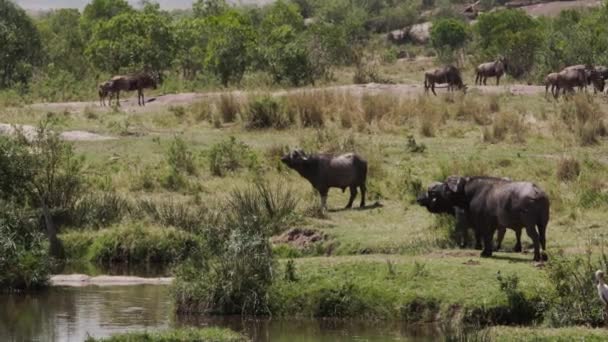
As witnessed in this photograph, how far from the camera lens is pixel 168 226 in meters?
24.8

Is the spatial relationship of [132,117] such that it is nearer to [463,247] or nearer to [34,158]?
[34,158]

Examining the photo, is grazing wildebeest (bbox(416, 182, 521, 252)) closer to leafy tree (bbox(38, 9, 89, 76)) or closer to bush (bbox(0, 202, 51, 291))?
bush (bbox(0, 202, 51, 291))

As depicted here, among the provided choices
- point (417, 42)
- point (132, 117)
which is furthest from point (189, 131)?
point (417, 42)

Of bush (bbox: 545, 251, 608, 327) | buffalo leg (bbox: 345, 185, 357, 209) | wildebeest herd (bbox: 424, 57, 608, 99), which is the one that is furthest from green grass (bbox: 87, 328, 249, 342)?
wildebeest herd (bbox: 424, 57, 608, 99)

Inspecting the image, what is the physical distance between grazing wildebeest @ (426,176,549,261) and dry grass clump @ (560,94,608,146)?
12.6 meters

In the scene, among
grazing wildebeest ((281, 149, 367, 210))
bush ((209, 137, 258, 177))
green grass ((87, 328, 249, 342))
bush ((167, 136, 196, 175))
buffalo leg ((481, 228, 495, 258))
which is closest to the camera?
green grass ((87, 328, 249, 342))

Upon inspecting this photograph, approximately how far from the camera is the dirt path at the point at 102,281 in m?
21.7

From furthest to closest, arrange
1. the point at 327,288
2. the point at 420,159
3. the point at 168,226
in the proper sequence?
the point at 420,159
the point at 168,226
the point at 327,288

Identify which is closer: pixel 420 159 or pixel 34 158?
pixel 34 158

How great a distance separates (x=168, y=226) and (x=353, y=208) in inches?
144

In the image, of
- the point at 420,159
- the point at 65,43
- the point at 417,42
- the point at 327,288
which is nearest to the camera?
the point at 327,288

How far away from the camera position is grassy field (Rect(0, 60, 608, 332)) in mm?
18672

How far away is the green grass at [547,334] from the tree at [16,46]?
40037mm

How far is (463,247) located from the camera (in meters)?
21.5
